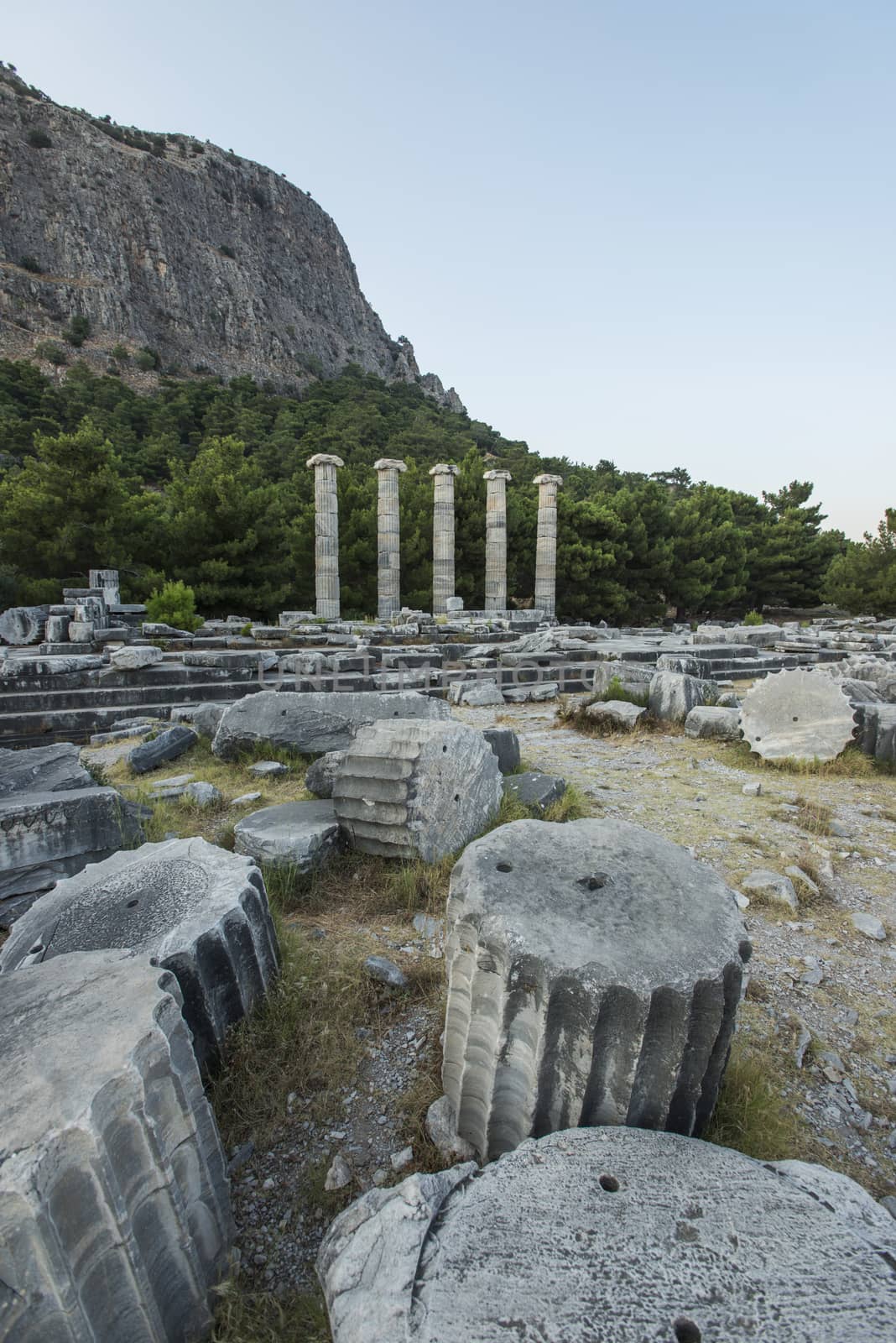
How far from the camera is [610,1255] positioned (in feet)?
4.00

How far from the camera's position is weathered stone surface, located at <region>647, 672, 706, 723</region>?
7043 millimetres

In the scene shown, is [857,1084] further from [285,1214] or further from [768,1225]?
[285,1214]

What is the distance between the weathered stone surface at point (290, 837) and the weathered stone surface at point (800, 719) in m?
4.17

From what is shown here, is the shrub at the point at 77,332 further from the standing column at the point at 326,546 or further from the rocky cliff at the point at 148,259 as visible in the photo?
the standing column at the point at 326,546

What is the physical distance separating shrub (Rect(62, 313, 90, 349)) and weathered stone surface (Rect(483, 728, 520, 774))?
62.1 meters

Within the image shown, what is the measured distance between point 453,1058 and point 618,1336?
898 mm

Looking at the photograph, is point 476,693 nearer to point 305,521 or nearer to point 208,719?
point 208,719

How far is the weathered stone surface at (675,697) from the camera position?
7043 mm

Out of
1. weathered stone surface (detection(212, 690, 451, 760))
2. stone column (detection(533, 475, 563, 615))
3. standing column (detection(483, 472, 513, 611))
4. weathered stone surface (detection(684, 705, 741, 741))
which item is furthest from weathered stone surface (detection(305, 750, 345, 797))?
stone column (detection(533, 475, 563, 615))

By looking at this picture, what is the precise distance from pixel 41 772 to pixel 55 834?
1217 millimetres

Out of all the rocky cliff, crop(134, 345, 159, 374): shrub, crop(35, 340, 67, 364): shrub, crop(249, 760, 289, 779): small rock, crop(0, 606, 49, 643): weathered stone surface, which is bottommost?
crop(249, 760, 289, 779): small rock

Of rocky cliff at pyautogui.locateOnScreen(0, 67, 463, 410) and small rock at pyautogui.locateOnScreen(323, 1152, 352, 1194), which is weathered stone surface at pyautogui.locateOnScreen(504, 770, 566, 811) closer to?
small rock at pyautogui.locateOnScreen(323, 1152, 352, 1194)

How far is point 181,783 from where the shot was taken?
4.79m

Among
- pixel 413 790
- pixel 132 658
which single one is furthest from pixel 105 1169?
pixel 132 658
